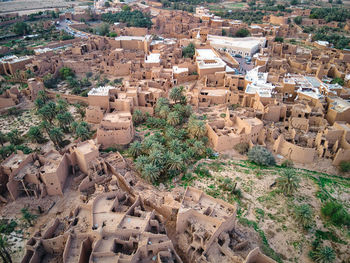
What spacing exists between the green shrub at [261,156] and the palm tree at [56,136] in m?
26.2

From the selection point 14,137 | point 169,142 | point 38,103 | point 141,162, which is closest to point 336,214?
point 169,142

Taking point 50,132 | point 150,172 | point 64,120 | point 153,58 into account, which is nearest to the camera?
point 150,172

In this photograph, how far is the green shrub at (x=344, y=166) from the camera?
3556cm

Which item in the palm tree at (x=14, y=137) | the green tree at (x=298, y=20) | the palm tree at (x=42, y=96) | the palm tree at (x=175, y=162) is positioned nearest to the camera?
the palm tree at (x=175, y=162)

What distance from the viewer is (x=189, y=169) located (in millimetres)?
35281

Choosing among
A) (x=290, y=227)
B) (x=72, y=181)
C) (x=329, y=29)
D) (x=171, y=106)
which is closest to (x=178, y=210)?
(x=290, y=227)

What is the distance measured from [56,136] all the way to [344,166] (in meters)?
38.8

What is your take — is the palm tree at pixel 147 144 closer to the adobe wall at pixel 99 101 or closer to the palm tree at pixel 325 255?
the adobe wall at pixel 99 101

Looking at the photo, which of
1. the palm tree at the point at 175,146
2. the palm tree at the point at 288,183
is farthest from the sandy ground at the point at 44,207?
the palm tree at the point at 288,183

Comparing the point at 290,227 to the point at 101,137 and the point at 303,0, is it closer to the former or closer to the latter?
the point at 101,137

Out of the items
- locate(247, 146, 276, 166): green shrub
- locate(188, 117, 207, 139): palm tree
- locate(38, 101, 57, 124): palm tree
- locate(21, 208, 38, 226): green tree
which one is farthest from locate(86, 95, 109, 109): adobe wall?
locate(247, 146, 276, 166): green shrub

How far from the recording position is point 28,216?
91.1ft

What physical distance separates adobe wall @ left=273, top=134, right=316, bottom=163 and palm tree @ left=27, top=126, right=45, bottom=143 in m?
33.7

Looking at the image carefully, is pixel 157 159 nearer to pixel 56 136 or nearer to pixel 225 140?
pixel 225 140
